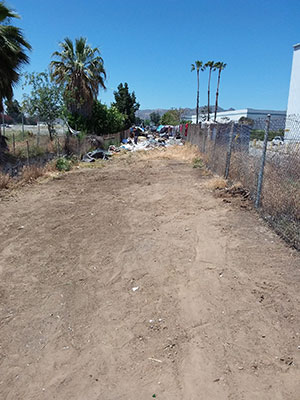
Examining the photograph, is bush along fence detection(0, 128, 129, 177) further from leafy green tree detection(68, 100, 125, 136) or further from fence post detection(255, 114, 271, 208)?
fence post detection(255, 114, 271, 208)

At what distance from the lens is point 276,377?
2467mm

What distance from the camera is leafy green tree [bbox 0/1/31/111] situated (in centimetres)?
1155

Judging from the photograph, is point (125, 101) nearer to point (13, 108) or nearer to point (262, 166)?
point (13, 108)

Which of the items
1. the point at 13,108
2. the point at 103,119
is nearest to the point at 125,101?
the point at 103,119

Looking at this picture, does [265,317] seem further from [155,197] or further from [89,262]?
[155,197]

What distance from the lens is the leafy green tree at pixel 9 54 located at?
11.5 metres

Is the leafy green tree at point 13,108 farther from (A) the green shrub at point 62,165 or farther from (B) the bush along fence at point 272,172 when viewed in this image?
(B) the bush along fence at point 272,172

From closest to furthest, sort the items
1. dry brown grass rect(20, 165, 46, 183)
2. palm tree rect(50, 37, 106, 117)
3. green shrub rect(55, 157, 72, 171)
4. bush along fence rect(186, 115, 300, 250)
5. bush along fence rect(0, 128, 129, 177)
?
bush along fence rect(186, 115, 300, 250)
dry brown grass rect(20, 165, 46, 183)
green shrub rect(55, 157, 72, 171)
bush along fence rect(0, 128, 129, 177)
palm tree rect(50, 37, 106, 117)

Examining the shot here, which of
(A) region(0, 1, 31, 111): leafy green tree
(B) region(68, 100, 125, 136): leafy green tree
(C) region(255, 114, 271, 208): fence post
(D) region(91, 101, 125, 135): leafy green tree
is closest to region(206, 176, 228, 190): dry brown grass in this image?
(C) region(255, 114, 271, 208): fence post

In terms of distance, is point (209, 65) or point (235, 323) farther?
point (209, 65)

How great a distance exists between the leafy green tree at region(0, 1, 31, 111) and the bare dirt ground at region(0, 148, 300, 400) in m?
8.07

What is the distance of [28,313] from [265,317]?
8.03 ft

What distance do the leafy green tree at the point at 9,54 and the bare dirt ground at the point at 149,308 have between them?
318 inches

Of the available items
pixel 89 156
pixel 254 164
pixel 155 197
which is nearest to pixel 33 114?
pixel 89 156
